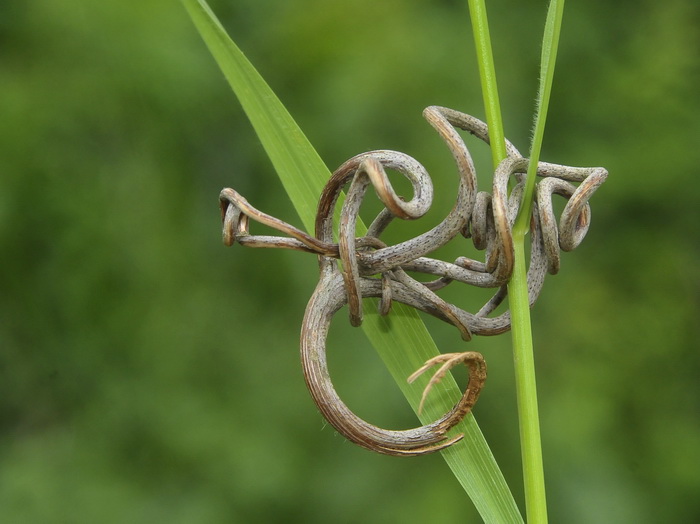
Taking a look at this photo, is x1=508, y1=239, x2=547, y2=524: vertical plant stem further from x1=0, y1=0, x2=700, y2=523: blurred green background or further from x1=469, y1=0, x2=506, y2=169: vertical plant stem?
x1=0, y1=0, x2=700, y2=523: blurred green background

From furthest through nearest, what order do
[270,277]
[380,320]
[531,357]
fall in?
[270,277]
[380,320]
[531,357]

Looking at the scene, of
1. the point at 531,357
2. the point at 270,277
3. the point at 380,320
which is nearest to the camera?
the point at 531,357

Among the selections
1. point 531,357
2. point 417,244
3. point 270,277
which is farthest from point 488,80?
point 270,277

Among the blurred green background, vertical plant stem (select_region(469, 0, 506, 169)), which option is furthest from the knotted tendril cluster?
the blurred green background

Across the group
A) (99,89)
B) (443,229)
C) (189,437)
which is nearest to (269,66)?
(99,89)

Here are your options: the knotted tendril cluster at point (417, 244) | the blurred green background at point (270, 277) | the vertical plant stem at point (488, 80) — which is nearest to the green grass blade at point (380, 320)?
the knotted tendril cluster at point (417, 244)

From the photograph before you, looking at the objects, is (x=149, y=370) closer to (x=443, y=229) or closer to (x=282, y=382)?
(x=282, y=382)

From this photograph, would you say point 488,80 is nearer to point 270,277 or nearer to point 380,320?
point 380,320
